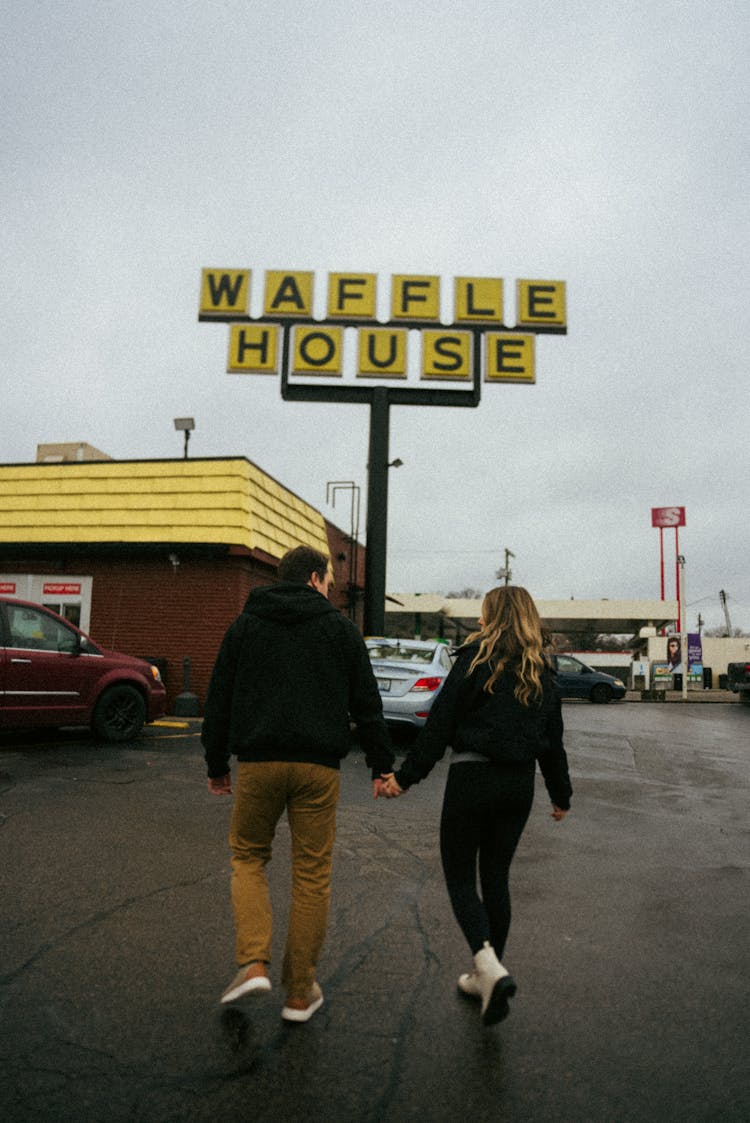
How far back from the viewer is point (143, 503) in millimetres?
15859

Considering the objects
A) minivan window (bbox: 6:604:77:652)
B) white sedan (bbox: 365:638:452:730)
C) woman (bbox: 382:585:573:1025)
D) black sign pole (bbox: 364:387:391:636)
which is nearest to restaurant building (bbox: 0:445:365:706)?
black sign pole (bbox: 364:387:391:636)

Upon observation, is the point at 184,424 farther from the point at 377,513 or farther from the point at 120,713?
the point at 120,713

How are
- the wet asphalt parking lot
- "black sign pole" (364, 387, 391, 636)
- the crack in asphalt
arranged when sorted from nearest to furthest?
the wet asphalt parking lot
the crack in asphalt
"black sign pole" (364, 387, 391, 636)

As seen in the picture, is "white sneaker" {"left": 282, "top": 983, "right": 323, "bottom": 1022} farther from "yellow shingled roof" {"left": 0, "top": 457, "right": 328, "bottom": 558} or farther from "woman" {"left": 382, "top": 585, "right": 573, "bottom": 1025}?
"yellow shingled roof" {"left": 0, "top": 457, "right": 328, "bottom": 558}

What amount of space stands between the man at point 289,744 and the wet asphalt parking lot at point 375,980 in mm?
284

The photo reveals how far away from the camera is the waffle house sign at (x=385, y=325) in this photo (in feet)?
60.1

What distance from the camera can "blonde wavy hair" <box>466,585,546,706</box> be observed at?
3.33 metres

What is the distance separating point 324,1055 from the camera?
9.24ft

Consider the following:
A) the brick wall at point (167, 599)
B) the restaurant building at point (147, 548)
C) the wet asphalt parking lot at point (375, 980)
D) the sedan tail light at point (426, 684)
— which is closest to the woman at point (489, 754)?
the wet asphalt parking lot at point (375, 980)

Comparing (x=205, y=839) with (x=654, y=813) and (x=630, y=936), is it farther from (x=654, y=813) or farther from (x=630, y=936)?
(x=654, y=813)

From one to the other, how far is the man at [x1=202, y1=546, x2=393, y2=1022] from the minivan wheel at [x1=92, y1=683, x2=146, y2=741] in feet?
24.9

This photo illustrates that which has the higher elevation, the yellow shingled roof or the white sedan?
the yellow shingled roof

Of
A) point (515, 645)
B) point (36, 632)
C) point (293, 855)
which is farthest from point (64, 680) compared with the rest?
point (515, 645)

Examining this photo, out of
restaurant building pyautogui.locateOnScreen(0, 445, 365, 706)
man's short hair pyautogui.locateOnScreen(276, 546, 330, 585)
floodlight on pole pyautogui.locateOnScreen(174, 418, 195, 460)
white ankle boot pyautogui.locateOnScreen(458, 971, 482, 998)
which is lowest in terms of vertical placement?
white ankle boot pyautogui.locateOnScreen(458, 971, 482, 998)
